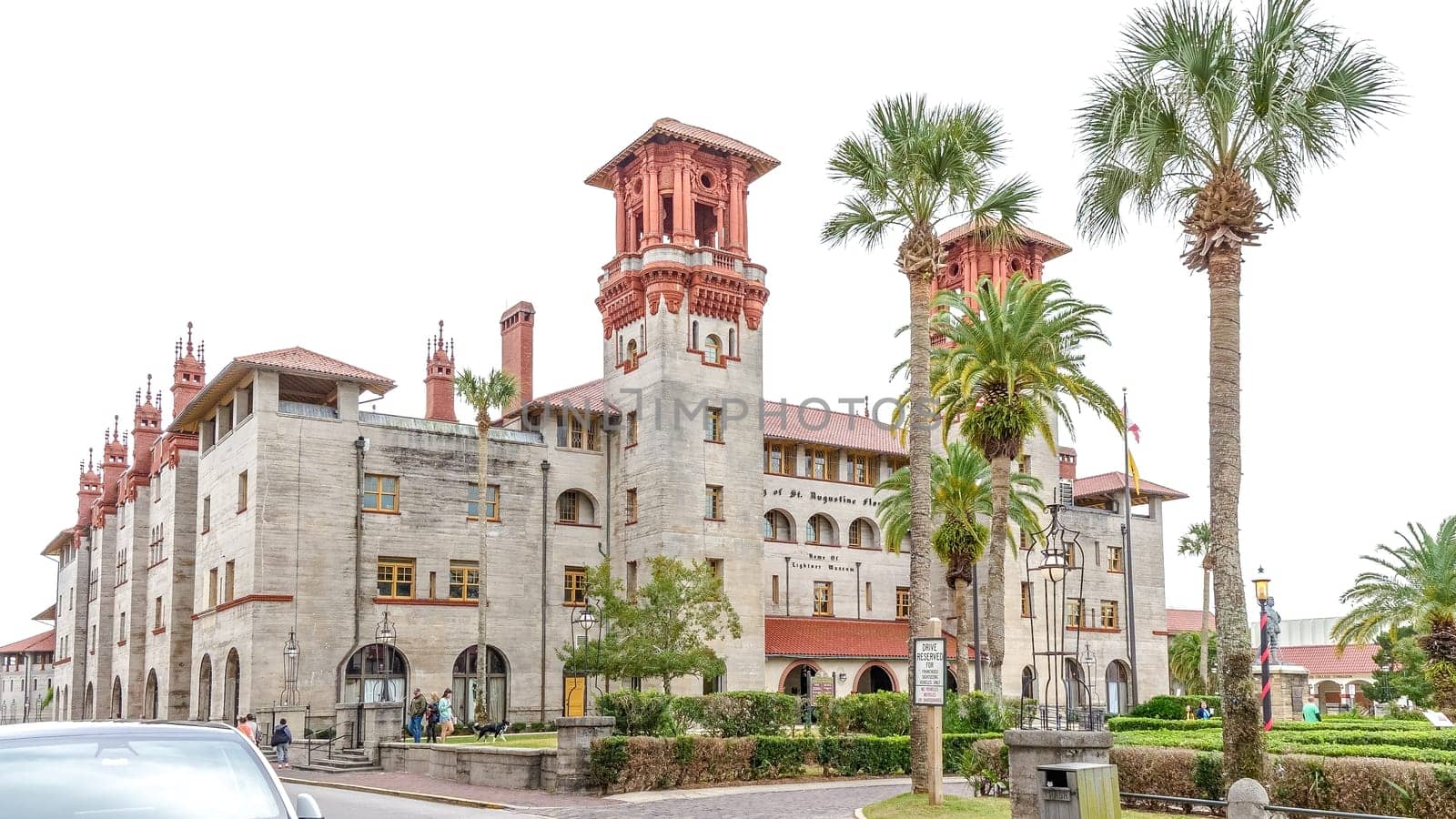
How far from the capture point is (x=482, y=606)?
47750mm

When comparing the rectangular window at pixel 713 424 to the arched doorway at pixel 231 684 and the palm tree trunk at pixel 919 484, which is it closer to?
the arched doorway at pixel 231 684

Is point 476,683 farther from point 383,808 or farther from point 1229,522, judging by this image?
point 1229,522

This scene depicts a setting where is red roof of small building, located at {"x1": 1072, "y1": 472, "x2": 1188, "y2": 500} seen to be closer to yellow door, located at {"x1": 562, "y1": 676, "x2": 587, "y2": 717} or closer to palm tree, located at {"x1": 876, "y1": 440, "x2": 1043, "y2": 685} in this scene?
palm tree, located at {"x1": 876, "y1": 440, "x2": 1043, "y2": 685}

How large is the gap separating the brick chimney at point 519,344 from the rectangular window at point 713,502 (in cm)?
→ 1028

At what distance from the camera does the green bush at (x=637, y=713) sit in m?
28.6

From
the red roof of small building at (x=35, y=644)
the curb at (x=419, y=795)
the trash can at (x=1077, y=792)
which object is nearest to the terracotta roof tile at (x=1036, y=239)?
the curb at (x=419, y=795)

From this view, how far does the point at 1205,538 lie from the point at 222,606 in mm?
58461

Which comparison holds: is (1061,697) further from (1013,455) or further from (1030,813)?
(1030,813)

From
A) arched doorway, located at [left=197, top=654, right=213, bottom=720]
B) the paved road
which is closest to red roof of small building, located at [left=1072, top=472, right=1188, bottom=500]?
arched doorway, located at [left=197, top=654, right=213, bottom=720]

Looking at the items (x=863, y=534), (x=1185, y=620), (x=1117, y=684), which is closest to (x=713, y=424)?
(x=863, y=534)

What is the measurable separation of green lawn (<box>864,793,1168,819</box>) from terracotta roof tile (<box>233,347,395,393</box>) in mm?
32826

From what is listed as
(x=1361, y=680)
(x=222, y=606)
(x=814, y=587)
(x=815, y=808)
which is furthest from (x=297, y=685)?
(x=1361, y=680)

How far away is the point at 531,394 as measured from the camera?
189 feet

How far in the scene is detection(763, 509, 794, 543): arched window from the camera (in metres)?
58.0
